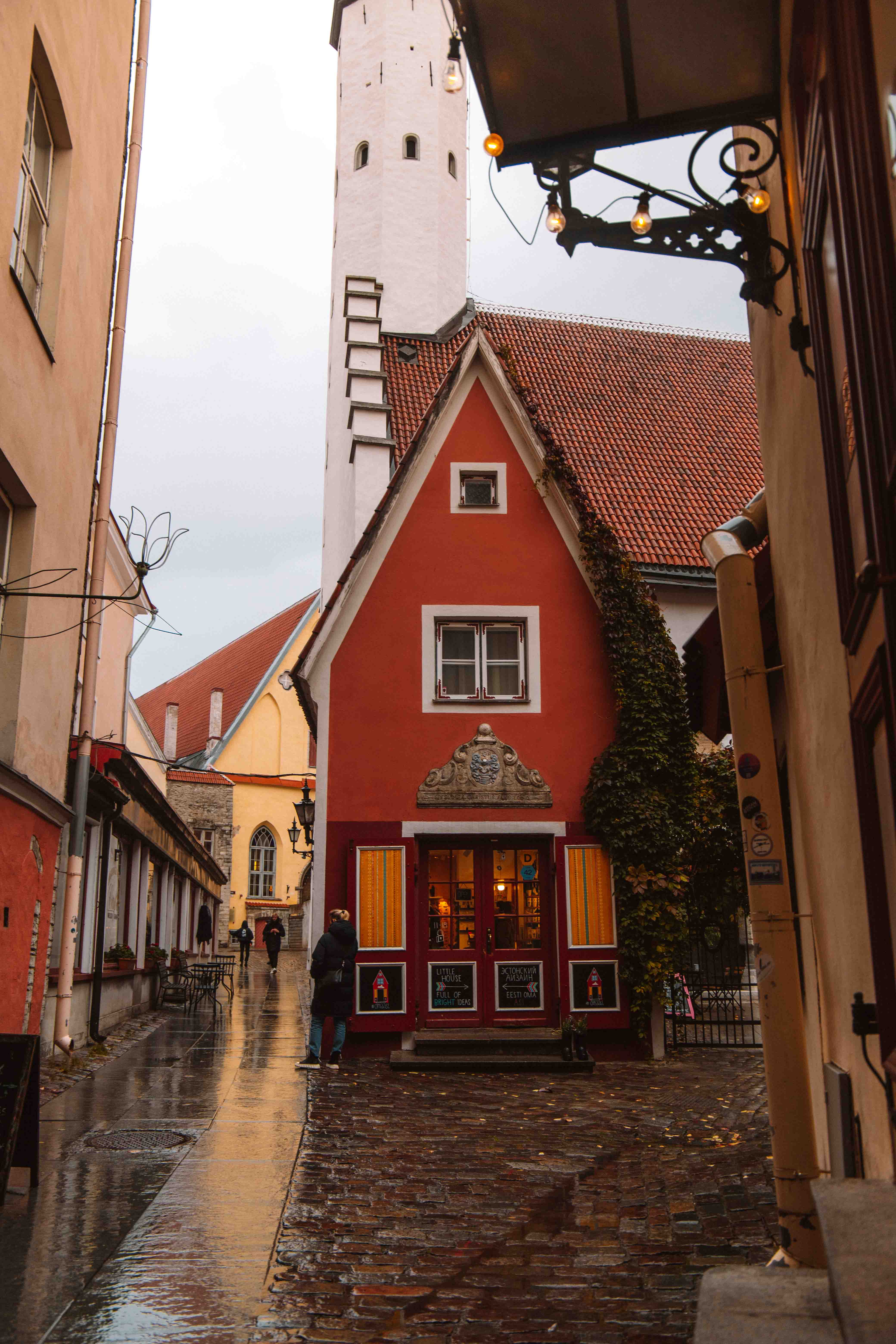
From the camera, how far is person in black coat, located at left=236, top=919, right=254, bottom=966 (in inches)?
1459

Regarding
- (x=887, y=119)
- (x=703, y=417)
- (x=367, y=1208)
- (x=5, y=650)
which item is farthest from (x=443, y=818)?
(x=703, y=417)

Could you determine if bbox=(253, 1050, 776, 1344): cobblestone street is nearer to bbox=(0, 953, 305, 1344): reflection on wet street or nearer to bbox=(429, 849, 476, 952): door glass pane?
bbox=(0, 953, 305, 1344): reflection on wet street

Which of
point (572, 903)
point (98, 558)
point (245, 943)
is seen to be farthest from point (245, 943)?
point (98, 558)

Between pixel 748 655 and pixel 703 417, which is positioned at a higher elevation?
pixel 703 417

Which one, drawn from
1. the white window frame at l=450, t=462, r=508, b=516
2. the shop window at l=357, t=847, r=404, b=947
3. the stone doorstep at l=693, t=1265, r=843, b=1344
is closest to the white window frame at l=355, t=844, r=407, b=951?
the shop window at l=357, t=847, r=404, b=947

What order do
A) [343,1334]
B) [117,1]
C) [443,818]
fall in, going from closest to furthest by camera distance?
[343,1334] → [117,1] → [443,818]

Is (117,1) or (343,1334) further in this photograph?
(117,1)

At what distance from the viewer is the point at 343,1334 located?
14.7 feet

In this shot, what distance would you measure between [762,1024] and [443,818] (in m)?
9.12

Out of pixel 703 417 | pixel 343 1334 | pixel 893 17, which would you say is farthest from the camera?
pixel 703 417

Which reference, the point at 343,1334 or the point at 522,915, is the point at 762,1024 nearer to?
the point at 343,1334

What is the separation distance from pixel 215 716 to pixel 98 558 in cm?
4218

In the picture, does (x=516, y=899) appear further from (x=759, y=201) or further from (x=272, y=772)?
(x=272, y=772)

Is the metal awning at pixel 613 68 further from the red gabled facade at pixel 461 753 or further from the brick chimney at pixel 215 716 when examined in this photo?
→ the brick chimney at pixel 215 716
